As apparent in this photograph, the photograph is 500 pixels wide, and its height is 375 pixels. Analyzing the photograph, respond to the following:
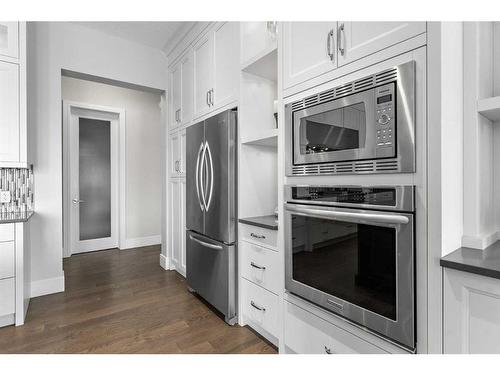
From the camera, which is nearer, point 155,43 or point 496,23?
point 496,23

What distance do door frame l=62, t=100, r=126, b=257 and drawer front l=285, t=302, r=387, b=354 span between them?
378cm

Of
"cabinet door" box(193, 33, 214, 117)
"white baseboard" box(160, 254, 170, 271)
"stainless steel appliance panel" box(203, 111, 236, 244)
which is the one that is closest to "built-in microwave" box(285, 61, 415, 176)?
"stainless steel appliance panel" box(203, 111, 236, 244)

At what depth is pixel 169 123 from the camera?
11.8ft

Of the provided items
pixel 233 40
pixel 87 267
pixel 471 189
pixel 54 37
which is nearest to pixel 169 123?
pixel 54 37

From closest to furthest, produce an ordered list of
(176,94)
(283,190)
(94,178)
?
(283,190), (176,94), (94,178)

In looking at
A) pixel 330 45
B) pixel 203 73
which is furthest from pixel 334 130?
pixel 203 73

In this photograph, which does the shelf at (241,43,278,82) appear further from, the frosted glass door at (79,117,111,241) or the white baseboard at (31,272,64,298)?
the frosted glass door at (79,117,111,241)

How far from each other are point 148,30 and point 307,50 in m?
2.39

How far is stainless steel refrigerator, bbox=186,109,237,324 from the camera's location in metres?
2.20

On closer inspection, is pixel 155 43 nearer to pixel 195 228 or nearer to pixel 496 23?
pixel 195 228

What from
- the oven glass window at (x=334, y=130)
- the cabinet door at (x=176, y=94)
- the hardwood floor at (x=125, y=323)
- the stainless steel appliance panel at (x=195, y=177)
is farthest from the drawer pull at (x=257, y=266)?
the cabinet door at (x=176, y=94)

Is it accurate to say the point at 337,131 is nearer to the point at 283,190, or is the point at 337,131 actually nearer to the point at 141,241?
the point at 283,190

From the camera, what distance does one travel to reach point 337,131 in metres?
1.40

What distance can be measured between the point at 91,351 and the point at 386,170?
6.87ft
